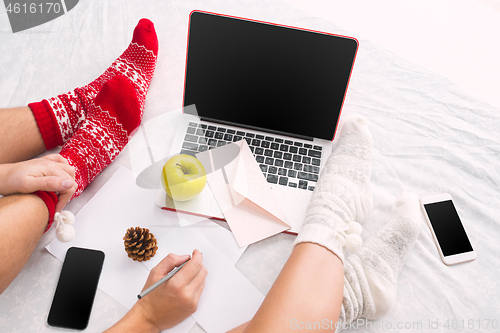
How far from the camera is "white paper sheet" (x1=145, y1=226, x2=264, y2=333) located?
576mm

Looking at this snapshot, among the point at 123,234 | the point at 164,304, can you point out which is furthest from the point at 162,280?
A: the point at 123,234

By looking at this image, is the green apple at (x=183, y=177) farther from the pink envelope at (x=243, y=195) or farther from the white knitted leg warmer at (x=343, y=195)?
the white knitted leg warmer at (x=343, y=195)

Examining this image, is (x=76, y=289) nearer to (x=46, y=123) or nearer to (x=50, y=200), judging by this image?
(x=50, y=200)

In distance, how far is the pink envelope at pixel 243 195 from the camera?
66 centimetres

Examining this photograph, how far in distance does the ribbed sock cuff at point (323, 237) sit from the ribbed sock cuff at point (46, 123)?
0.58 metres

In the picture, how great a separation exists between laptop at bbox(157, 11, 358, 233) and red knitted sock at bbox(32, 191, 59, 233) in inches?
7.7

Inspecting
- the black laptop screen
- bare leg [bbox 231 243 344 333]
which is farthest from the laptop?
bare leg [bbox 231 243 344 333]

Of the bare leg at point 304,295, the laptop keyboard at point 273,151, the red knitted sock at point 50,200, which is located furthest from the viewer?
the laptop keyboard at point 273,151

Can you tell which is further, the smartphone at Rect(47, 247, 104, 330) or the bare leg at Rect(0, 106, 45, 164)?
the bare leg at Rect(0, 106, 45, 164)

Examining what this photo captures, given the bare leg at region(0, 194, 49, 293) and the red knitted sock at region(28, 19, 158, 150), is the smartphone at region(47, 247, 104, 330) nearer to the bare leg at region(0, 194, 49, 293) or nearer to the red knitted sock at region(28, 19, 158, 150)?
the bare leg at region(0, 194, 49, 293)

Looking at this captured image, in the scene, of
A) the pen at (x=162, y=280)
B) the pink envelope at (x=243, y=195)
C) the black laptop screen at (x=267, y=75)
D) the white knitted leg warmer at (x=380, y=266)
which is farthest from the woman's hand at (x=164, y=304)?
the black laptop screen at (x=267, y=75)

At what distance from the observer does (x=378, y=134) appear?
2.65 ft

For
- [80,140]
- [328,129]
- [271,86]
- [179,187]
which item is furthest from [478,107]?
[80,140]

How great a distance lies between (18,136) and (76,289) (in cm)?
36
